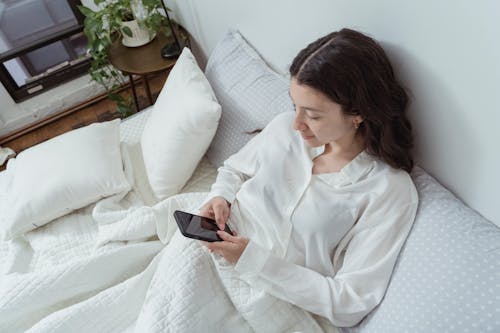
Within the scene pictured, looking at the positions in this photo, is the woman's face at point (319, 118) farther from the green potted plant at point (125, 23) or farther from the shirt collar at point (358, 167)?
the green potted plant at point (125, 23)

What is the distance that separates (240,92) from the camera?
1255mm

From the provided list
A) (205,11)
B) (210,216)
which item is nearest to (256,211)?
(210,216)

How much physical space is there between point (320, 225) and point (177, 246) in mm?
391

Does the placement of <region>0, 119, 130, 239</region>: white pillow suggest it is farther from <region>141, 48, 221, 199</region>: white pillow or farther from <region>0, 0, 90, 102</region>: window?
<region>0, 0, 90, 102</region>: window

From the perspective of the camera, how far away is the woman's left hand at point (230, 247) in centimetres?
89

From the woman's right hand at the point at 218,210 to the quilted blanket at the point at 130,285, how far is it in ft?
0.29

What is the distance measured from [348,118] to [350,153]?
0.38 feet

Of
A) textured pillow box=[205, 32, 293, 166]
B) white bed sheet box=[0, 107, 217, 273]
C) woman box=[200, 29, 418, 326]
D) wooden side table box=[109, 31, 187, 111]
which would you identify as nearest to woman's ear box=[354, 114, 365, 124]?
woman box=[200, 29, 418, 326]

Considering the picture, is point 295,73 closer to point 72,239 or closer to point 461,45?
point 461,45

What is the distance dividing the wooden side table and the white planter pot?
0.02m

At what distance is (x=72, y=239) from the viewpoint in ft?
4.04

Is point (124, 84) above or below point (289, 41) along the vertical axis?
below

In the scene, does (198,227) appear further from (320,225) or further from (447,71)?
(447,71)

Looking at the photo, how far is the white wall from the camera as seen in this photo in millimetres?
614
